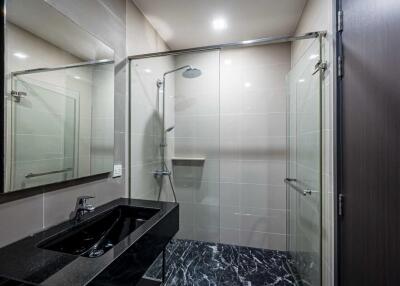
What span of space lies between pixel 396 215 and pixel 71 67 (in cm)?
177

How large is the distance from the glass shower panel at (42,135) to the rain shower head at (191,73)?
3.83ft

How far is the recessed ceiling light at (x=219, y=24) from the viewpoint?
2094 millimetres

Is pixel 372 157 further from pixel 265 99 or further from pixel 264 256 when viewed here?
pixel 264 256

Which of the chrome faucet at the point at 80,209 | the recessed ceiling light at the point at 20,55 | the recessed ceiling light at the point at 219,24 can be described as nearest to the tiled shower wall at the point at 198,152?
the recessed ceiling light at the point at 219,24

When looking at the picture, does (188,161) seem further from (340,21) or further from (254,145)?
(340,21)

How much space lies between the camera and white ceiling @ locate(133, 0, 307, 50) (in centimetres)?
186

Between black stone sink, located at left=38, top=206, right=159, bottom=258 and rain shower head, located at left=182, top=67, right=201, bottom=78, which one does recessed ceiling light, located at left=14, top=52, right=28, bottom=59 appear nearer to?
black stone sink, located at left=38, top=206, right=159, bottom=258

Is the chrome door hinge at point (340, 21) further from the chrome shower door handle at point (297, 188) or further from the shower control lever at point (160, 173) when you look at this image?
the shower control lever at point (160, 173)

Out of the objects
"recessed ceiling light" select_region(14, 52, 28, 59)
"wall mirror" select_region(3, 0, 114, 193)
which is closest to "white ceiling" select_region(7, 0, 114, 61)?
"wall mirror" select_region(3, 0, 114, 193)

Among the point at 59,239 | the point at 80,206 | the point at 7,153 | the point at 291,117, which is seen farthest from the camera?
the point at 291,117

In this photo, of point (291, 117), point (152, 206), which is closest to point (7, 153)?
point (152, 206)

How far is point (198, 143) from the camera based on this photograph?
2201 millimetres

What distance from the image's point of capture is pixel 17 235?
36.8 inches

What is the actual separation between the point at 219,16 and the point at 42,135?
1.87m
